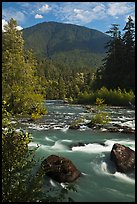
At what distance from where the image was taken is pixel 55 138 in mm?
16047

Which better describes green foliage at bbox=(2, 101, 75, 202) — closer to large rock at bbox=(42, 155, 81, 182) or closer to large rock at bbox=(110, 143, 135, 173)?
large rock at bbox=(42, 155, 81, 182)

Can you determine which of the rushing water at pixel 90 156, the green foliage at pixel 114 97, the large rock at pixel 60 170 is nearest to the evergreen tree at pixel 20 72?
the rushing water at pixel 90 156

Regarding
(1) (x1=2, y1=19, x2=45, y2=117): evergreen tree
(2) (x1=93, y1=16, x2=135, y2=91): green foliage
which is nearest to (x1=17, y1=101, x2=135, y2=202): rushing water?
(1) (x1=2, y1=19, x2=45, y2=117): evergreen tree

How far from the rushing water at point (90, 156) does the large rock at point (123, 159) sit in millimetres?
246

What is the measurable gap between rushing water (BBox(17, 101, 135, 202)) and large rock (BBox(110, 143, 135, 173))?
9.7 inches

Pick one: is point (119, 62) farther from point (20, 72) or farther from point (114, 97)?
point (20, 72)

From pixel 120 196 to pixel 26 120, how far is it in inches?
549

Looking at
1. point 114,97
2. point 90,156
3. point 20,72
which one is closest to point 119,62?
point 114,97

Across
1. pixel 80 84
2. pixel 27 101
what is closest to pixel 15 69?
pixel 27 101

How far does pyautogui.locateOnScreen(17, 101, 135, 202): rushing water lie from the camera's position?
9.25 metres

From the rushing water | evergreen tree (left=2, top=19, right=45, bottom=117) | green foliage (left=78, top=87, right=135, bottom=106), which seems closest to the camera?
the rushing water

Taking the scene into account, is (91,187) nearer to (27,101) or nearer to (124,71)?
(27,101)

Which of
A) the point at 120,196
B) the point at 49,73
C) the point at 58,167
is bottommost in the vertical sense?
the point at 120,196

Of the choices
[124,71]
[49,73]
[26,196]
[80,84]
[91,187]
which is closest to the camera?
[26,196]
